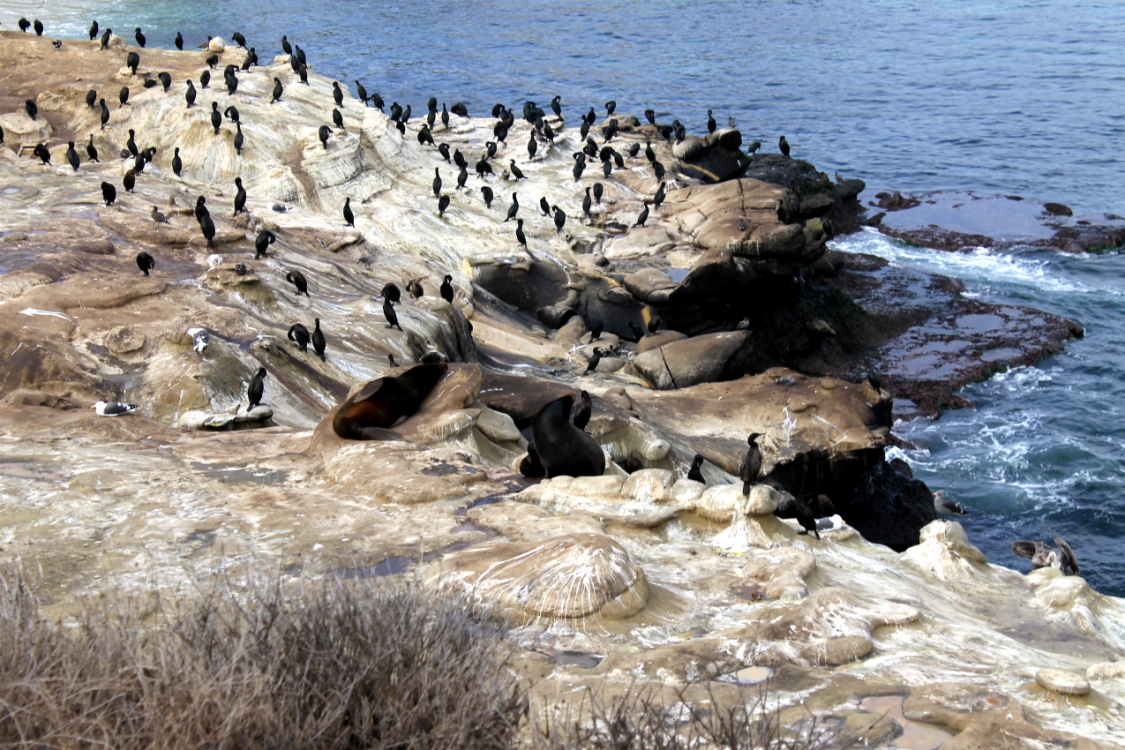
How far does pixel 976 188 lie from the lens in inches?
1679

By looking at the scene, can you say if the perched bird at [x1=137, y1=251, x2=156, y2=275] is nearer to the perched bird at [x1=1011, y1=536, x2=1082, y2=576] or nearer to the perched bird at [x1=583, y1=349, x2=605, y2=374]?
the perched bird at [x1=583, y1=349, x2=605, y2=374]

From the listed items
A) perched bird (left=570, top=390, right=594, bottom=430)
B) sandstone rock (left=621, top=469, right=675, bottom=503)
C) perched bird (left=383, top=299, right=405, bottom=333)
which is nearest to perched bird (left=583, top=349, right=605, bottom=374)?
perched bird (left=383, top=299, right=405, bottom=333)

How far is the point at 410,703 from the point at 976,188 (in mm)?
43951

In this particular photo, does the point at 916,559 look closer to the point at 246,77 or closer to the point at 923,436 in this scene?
the point at 923,436

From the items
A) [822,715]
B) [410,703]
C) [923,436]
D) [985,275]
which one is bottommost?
[923,436]

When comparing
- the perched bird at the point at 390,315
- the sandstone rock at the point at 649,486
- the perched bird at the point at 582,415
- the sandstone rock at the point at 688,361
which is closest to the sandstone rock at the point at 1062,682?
the sandstone rock at the point at 649,486

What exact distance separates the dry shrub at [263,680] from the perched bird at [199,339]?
857cm

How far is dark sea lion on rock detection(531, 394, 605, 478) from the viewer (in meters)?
10.5

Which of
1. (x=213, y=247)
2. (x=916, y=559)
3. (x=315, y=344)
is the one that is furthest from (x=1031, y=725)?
(x=213, y=247)

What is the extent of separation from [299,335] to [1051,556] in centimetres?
1191

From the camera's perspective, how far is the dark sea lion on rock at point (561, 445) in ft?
34.5

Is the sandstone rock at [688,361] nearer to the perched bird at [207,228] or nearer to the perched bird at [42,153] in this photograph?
the perched bird at [207,228]

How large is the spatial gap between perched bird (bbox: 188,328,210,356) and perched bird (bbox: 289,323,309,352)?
4.36 ft

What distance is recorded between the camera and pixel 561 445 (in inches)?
422
